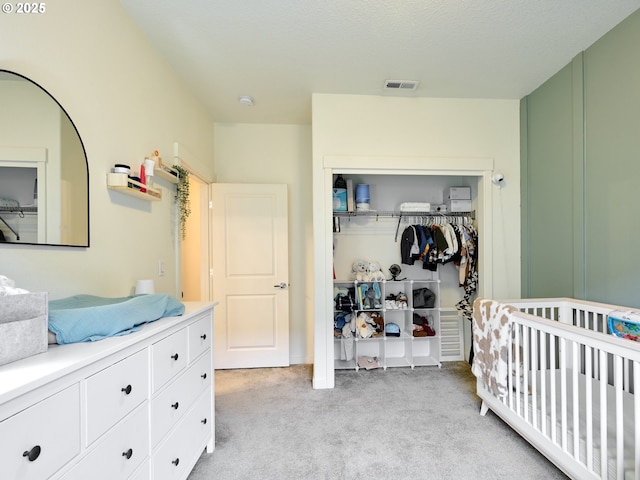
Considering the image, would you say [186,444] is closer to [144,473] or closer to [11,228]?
[144,473]

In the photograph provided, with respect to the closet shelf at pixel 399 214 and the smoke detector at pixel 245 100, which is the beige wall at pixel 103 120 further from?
the closet shelf at pixel 399 214

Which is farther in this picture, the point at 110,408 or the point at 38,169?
the point at 38,169

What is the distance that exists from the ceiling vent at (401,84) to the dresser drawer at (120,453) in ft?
8.86

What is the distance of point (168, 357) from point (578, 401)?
204 cm

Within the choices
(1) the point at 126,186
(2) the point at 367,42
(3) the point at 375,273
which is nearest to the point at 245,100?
(2) the point at 367,42

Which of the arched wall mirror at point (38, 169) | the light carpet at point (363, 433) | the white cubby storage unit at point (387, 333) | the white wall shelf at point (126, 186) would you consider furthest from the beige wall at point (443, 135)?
the arched wall mirror at point (38, 169)

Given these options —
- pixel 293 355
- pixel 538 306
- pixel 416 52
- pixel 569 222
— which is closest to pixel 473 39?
pixel 416 52

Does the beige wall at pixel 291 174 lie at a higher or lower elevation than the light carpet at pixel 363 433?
higher

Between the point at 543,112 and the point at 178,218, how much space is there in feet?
10.6

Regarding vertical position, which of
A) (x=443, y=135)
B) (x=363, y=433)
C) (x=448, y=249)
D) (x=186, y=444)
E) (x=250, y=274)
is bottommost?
(x=363, y=433)

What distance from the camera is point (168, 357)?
49.8 inches

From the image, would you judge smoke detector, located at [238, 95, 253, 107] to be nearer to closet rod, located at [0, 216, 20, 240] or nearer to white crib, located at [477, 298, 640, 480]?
closet rod, located at [0, 216, 20, 240]

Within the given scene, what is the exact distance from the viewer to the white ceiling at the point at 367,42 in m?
1.70

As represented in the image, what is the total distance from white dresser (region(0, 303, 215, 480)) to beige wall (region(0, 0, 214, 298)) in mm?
428
